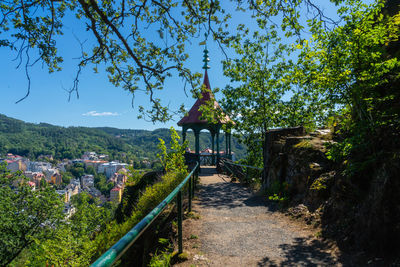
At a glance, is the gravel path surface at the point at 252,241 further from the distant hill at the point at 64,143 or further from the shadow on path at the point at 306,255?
the distant hill at the point at 64,143

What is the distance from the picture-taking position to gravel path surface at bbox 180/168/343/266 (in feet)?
8.87

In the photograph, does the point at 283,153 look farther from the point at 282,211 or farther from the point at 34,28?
the point at 34,28

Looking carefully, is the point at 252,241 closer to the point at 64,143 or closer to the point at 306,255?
the point at 306,255

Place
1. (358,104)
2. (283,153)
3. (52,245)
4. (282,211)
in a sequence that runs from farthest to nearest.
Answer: (283,153), (282,211), (52,245), (358,104)

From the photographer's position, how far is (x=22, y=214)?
1750 cm

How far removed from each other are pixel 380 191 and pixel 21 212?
888 inches

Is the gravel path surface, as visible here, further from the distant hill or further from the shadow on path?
the distant hill

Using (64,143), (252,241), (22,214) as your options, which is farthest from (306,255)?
(64,143)

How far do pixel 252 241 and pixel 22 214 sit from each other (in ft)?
68.1

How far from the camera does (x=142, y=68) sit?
6.26 metres

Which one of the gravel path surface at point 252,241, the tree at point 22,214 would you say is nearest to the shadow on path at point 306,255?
the gravel path surface at point 252,241

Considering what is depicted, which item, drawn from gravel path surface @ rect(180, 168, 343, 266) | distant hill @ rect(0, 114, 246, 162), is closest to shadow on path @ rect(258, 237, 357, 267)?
gravel path surface @ rect(180, 168, 343, 266)

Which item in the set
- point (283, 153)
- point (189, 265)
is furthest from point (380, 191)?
point (283, 153)

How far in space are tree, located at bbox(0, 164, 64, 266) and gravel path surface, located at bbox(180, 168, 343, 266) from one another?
17.5 meters
